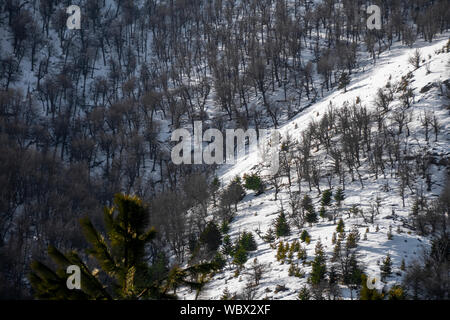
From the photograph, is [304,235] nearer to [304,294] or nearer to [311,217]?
[311,217]

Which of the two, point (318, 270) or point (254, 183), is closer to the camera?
point (318, 270)

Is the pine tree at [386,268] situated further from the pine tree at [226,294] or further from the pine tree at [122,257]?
the pine tree at [122,257]

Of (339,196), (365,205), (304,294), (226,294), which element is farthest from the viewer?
(339,196)

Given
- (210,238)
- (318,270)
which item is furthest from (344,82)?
(318,270)

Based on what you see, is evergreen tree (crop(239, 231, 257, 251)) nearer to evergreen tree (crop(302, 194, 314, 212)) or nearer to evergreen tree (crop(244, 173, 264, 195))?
evergreen tree (crop(302, 194, 314, 212))

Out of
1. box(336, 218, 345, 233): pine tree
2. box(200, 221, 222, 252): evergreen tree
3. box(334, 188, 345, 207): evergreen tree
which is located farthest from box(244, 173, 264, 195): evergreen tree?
box(336, 218, 345, 233): pine tree

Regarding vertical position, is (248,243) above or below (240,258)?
above
